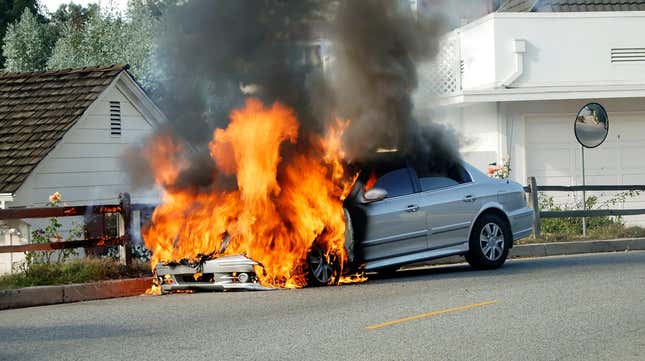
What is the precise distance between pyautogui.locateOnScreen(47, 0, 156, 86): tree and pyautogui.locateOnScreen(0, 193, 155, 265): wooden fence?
16370 mm

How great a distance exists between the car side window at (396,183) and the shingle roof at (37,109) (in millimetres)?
7734

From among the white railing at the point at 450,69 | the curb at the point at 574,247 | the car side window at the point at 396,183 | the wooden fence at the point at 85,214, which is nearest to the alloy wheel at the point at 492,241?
the car side window at the point at 396,183

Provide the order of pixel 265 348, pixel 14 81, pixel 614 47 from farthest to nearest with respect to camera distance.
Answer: pixel 614 47 → pixel 14 81 → pixel 265 348

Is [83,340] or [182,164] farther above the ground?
[182,164]

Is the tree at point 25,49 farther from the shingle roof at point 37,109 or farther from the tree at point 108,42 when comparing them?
the shingle roof at point 37,109

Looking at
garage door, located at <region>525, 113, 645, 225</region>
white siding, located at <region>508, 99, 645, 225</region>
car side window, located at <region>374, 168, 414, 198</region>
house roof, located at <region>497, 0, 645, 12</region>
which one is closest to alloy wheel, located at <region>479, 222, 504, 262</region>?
car side window, located at <region>374, 168, 414, 198</region>

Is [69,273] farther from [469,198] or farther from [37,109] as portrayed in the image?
[37,109]

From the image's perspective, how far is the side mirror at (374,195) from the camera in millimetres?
12836

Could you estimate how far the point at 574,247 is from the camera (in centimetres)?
1780

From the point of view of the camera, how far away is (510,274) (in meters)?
13.5

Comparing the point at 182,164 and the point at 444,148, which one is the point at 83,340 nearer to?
the point at 182,164

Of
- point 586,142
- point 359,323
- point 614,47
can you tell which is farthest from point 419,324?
point 614,47

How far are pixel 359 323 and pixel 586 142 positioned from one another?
38.0ft

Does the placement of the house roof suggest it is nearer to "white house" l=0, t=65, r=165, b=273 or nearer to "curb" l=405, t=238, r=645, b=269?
"curb" l=405, t=238, r=645, b=269
